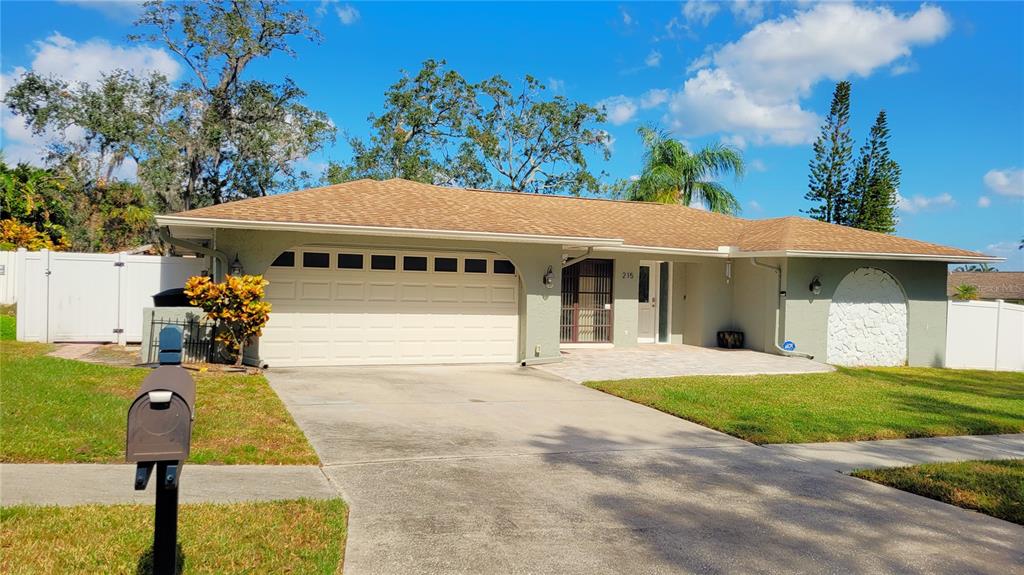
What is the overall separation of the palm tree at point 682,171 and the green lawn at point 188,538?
26024 millimetres

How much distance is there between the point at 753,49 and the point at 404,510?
57.5 ft

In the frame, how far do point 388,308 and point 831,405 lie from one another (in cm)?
782

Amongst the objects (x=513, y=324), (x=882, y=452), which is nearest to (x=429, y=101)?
(x=513, y=324)

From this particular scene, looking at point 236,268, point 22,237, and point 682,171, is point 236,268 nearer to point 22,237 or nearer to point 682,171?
point 22,237

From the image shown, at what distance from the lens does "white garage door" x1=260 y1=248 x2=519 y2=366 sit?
12.9 m

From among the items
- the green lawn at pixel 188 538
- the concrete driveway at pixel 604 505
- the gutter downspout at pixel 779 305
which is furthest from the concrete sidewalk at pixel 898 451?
the gutter downspout at pixel 779 305

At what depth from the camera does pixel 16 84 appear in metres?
27.6

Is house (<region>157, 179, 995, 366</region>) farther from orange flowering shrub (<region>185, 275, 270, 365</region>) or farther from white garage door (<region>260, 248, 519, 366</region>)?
orange flowering shrub (<region>185, 275, 270, 365</region>)

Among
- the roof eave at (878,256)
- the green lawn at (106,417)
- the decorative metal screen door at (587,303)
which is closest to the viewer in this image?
the green lawn at (106,417)

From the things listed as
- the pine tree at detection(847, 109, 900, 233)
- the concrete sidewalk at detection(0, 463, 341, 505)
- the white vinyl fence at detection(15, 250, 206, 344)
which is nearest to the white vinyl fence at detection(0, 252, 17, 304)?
the white vinyl fence at detection(15, 250, 206, 344)

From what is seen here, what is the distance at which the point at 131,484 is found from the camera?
218 inches

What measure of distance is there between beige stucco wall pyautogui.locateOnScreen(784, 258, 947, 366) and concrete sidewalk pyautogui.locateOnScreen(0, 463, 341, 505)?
13.6m

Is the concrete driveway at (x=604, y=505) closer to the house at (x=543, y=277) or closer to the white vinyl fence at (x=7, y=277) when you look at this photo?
the house at (x=543, y=277)

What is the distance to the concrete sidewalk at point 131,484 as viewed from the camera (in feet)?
16.7
